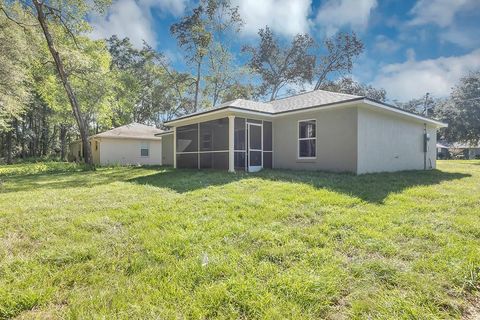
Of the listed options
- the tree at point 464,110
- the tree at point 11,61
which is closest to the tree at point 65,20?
the tree at point 11,61

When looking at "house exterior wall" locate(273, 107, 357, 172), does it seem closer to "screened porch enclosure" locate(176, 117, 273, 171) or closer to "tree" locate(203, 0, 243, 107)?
"screened porch enclosure" locate(176, 117, 273, 171)

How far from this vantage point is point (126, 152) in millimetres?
21500

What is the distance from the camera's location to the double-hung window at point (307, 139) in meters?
10.8

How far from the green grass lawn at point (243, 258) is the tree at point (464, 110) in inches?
1036

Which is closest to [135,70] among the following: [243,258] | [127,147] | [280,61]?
[127,147]

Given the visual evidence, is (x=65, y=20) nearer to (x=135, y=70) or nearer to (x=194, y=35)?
(x=194, y=35)

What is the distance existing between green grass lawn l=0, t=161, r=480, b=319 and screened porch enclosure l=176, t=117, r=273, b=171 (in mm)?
5763

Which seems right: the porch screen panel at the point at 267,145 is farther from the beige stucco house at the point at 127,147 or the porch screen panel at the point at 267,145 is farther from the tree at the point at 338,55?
the tree at the point at 338,55

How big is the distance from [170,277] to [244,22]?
2676 cm

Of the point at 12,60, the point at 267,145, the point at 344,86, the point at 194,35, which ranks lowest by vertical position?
the point at 267,145

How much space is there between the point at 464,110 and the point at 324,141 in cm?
2347

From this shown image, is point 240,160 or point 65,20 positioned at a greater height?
point 65,20

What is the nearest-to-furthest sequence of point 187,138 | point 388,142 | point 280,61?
point 388,142 < point 187,138 < point 280,61

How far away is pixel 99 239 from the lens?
3.75 m
